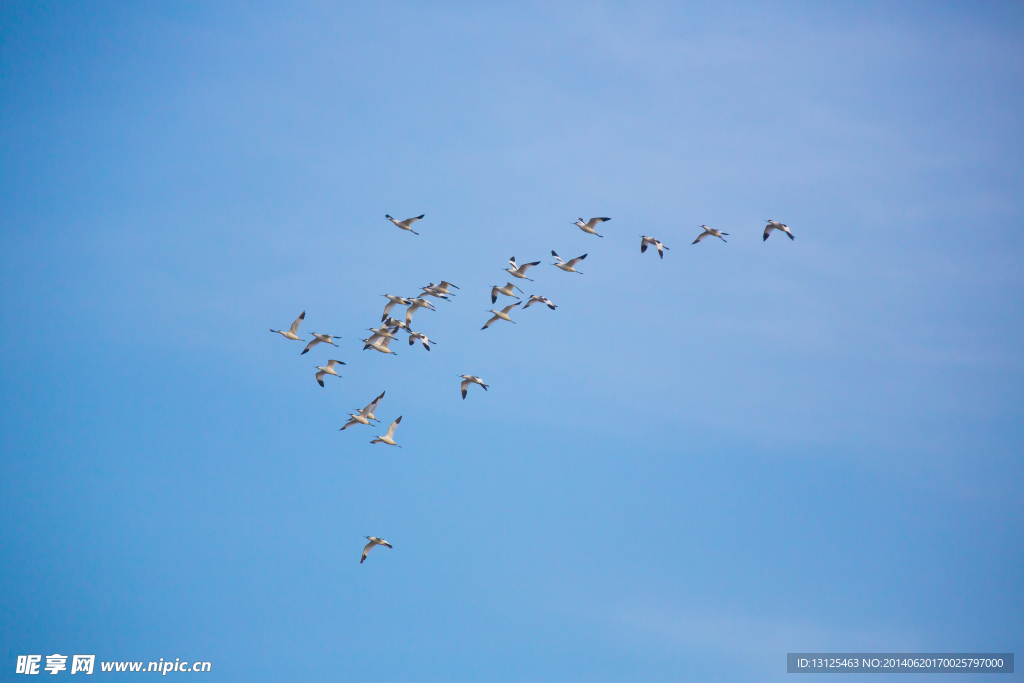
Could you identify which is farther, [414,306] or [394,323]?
[414,306]

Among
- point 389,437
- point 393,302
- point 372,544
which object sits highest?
point 393,302

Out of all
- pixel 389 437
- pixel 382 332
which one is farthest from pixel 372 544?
pixel 382 332

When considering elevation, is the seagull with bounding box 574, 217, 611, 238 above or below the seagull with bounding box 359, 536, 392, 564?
above

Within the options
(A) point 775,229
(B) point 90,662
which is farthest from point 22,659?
(A) point 775,229

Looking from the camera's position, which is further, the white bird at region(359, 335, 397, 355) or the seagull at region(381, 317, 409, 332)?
the white bird at region(359, 335, 397, 355)

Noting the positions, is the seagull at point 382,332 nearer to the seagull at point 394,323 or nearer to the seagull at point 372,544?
the seagull at point 394,323

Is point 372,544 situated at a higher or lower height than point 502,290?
lower

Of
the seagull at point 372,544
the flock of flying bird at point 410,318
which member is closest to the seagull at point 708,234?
the flock of flying bird at point 410,318

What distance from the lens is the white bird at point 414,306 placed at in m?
47.9

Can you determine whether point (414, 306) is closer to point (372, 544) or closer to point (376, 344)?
point (376, 344)

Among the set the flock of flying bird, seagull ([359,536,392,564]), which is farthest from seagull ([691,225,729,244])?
seagull ([359,536,392,564])

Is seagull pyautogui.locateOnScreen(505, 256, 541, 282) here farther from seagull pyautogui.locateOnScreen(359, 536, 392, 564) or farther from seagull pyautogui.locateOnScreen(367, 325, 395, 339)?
seagull pyautogui.locateOnScreen(359, 536, 392, 564)

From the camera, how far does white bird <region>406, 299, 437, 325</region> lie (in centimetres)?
4791

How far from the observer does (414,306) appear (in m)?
49.6
